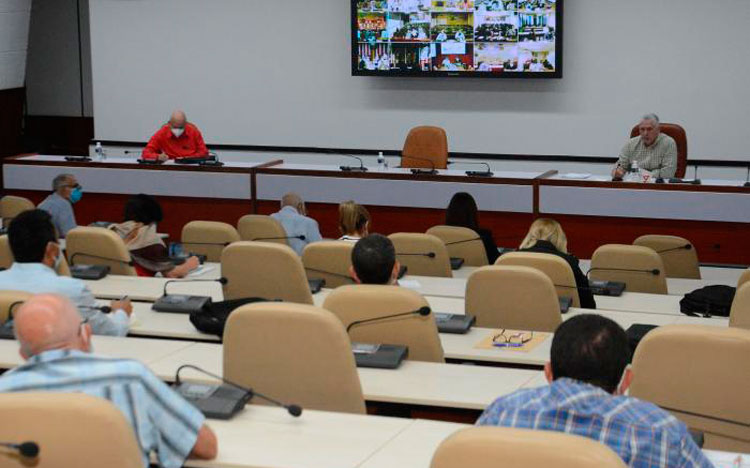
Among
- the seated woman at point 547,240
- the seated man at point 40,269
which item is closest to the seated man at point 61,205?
the seated man at point 40,269

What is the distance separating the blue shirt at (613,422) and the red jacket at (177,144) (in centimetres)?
917

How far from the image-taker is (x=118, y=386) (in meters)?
3.18

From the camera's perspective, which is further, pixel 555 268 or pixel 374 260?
pixel 555 268

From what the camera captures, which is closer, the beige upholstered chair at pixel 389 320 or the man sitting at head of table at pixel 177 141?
the beige upholstered chair at pixel 389 320

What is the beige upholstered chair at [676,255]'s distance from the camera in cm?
757

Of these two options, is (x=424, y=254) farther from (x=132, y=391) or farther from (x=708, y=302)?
(x=132, y=391)

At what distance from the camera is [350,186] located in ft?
35.1

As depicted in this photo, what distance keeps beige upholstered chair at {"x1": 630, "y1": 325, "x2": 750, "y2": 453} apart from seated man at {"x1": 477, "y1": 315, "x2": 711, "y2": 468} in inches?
31.0

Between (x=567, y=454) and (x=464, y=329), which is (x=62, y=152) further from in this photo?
(x=567, y=454)

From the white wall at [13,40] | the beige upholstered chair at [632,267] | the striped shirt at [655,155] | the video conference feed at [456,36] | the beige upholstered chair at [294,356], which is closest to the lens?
the beige upholstered chair at [294,356]

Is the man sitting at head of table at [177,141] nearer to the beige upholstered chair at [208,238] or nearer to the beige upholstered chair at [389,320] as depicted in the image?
the beige upholstered chair at [208,238]

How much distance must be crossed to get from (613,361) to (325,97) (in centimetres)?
1036

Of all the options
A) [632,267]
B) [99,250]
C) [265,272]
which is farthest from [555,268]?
[99,250]

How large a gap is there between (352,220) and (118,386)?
14.0 ft
